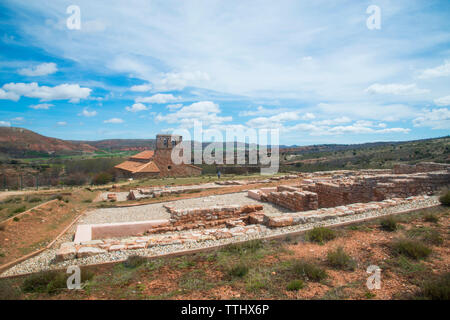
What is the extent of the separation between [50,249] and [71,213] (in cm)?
572

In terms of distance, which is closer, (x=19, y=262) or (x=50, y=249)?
(x=19, y=262)

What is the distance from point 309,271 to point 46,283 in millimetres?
4456

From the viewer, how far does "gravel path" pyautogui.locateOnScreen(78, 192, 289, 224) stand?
1143cm

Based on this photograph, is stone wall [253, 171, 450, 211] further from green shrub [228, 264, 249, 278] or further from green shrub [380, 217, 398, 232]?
green shrub [228, 264, 249, 278]

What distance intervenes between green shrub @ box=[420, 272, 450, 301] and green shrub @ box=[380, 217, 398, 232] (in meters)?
2.70

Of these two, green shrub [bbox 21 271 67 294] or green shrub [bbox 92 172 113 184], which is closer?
green shrub [bbox 21 271 67 294]

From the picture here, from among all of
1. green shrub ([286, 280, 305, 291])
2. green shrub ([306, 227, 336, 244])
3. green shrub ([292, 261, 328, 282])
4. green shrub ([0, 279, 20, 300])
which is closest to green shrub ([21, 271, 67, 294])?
green shrub ([0, 279, 20, 300])

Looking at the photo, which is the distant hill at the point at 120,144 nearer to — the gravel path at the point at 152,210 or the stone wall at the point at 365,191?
the gravel path at the point at 152,210

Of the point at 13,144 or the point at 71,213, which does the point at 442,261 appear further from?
the point at 13,144

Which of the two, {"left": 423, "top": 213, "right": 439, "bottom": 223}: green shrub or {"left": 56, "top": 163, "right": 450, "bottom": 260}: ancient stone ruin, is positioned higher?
{"left": 423, "top": 213, "right": 439, "bottom": 223}: green shrub

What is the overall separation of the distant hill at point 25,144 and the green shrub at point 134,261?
59.8 metres

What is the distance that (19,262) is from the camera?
238 inches

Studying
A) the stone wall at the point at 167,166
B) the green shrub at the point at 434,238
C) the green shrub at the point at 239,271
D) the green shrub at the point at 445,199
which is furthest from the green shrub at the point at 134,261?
the stone wall at the point at 167,166
